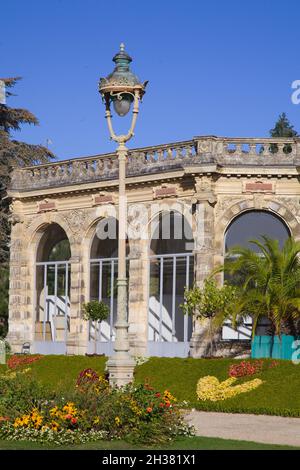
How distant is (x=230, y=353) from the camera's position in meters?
35.9

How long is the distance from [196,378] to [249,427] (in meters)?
9.37

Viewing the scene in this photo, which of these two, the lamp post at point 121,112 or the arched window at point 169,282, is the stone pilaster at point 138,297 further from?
the lamp post at point 121,112

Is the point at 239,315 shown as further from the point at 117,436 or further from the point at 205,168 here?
the point at 117,436

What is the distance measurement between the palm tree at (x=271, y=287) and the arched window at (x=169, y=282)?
16.5ft

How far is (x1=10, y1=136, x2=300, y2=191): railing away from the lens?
37.2 m

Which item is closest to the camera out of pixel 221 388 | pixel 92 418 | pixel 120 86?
pixel 92 418

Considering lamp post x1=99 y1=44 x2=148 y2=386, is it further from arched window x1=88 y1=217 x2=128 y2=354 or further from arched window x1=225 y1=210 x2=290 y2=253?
arched window x1=88 y1=217 x2=128 y2=354

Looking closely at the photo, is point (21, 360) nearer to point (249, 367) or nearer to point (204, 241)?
point (204, 241)

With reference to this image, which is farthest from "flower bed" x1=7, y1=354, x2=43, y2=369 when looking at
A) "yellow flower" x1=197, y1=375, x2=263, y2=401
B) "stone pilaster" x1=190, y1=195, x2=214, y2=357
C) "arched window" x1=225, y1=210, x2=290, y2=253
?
"yellow flower" x1=197, y1=375, x2=263, y2=401

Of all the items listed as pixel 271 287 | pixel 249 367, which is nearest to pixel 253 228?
pixel 271 287

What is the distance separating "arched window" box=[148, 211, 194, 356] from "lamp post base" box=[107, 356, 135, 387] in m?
17.7

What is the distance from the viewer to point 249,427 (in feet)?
66.3

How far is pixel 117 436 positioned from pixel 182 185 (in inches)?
894
